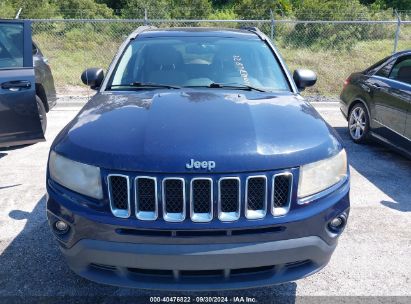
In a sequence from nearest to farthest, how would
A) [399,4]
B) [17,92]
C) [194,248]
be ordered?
[194,248] < [17,92] < [399,4]

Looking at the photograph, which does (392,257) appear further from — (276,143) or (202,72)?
(202,72)

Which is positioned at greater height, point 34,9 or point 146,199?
point 34,9

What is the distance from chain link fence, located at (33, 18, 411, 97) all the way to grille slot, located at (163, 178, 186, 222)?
30.7 feet

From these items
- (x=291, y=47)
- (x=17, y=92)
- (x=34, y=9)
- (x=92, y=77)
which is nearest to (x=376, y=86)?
(x=92, y=77)

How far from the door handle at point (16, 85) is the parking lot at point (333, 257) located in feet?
3.69

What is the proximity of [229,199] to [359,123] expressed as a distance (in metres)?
4.99

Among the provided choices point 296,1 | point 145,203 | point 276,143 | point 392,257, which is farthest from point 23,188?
point 296,1

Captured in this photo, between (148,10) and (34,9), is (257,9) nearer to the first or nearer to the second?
(148,10)

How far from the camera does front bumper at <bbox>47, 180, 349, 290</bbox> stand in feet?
7.76

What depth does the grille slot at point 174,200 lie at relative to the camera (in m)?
2.36

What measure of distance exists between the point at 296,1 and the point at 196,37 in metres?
31.2

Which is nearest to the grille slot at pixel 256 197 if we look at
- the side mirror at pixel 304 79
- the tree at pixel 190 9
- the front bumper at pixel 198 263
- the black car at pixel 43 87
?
the front bumper at pixel 198 263

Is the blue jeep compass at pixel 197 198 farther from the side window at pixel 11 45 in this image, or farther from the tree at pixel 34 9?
the tree at pixel 34 9

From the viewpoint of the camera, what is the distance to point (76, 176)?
252cm
